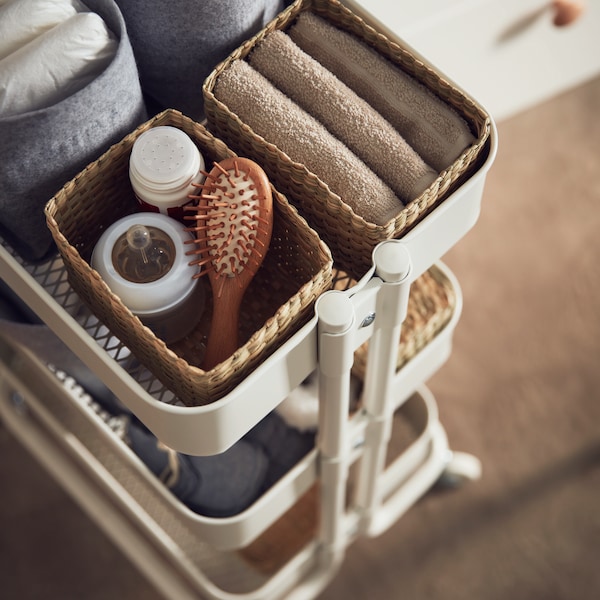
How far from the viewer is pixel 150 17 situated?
80 cm

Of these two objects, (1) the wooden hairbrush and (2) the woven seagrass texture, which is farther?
(2) the woven seagrass texture

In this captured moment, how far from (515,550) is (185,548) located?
2.07 ft

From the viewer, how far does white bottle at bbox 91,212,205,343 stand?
725 mm

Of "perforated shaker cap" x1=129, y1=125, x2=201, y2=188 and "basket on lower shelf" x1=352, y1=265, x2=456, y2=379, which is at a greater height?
"perforated shaker cap" x1=129, y1=125, x2=201, y2=188

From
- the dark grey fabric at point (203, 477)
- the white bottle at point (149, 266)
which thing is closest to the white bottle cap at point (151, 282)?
the white bottle at point (149, 266)

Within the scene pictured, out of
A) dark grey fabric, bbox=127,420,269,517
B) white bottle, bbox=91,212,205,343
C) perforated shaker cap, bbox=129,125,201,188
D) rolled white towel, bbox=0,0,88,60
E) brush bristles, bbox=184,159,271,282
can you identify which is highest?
rolled white towel, bbox=0,0,88,60

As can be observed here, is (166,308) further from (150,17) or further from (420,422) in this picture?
(420,422)

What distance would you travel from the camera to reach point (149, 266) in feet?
2.46

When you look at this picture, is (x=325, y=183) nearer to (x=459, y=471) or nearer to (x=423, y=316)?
(x=423, y=316)

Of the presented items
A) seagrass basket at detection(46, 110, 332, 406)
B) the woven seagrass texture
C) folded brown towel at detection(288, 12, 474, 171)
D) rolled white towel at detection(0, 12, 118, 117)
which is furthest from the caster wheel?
rolled white towel at detection(0, 12, 118, 117)

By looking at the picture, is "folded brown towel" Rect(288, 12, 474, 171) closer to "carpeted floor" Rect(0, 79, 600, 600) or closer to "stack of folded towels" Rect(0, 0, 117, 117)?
"stack of folded towels" Rect(0, 0, 117, 117)

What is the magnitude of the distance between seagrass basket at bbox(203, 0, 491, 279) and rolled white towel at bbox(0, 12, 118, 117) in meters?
0.11

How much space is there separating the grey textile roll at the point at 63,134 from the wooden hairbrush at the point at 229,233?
0.11 meters

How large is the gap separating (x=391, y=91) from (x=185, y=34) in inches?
8.3
